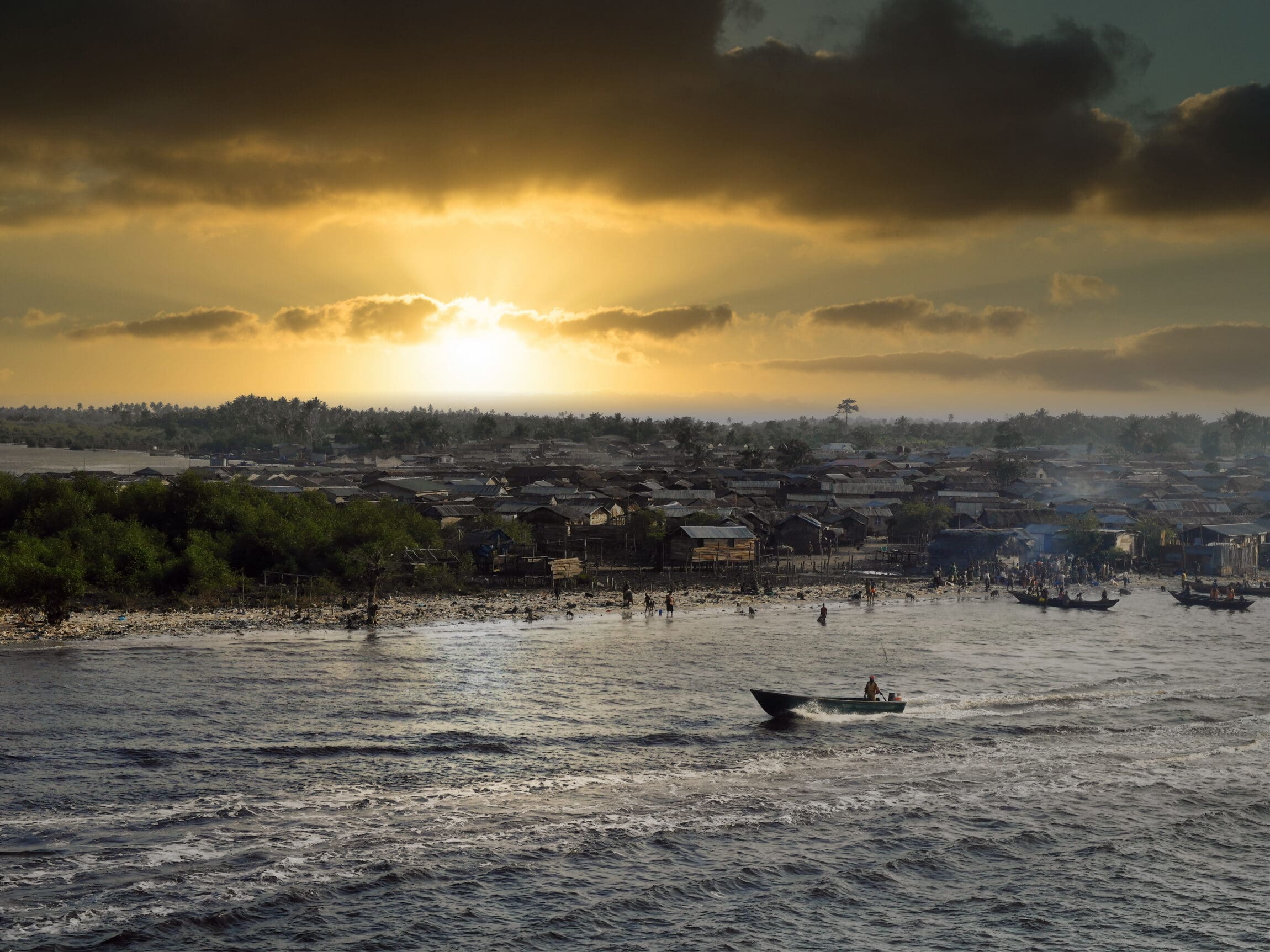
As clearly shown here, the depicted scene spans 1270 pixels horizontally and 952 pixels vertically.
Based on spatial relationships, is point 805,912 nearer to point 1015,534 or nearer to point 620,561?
point 620,561

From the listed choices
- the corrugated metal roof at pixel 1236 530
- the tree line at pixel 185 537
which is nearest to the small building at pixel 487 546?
the tree line at pixel 185 537

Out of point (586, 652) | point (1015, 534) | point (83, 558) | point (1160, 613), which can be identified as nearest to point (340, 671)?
point (586, 652)

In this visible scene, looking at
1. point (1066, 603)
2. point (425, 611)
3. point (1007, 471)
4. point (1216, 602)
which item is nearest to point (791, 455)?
point (1007, 471)

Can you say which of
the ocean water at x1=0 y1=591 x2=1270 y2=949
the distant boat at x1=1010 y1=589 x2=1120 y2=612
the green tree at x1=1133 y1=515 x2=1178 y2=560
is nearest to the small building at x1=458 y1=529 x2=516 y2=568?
the ocean water at x1=0 y1=591 x2=1270 y2=949

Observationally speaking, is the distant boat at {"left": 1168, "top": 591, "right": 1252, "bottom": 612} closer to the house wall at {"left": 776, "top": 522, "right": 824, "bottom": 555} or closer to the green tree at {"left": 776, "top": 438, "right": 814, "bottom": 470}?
the house wall at {"left": 776, "top": 522, "right": 824, "bottom": 555}

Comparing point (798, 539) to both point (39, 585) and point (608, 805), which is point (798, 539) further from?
point (608, 805)

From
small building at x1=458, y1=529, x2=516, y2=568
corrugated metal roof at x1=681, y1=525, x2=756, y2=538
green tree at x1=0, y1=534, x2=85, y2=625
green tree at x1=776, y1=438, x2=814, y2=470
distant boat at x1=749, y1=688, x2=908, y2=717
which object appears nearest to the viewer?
distant boat at x1=749, y1=688, x2=908, y2=717
